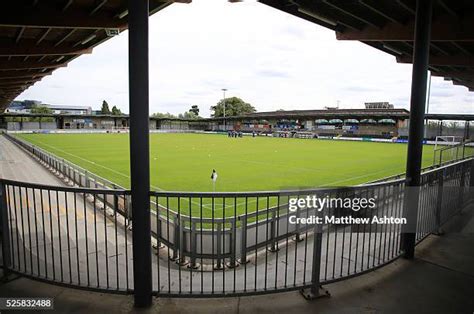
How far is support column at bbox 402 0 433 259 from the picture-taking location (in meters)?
4.37

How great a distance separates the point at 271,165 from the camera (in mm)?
24484

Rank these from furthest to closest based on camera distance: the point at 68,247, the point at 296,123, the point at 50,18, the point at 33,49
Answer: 1. the point at 296,123
2. the point at 33,49
3. the point at 50,18
4. the point at 68,247

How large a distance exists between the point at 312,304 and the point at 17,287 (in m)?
3.68

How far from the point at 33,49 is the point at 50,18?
4.01 metres

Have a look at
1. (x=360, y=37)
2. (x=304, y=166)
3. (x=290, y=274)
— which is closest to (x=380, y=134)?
(x=304, y=166)

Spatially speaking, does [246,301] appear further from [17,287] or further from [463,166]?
[463,166]

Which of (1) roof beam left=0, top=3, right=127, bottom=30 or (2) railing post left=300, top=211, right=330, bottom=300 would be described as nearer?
(2) railing post left=300, top=211, right=330, bottom=300

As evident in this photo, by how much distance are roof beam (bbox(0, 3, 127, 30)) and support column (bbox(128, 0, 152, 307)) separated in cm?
628

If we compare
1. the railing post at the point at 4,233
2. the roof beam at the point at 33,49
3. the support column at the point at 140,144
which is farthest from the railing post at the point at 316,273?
the roof beam at the point at 33,49

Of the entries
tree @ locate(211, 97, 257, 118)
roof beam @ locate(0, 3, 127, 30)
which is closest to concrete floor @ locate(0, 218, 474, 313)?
roof beam @ locate(0, 3, 127, 30)

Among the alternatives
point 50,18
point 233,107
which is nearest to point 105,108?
point 233,107

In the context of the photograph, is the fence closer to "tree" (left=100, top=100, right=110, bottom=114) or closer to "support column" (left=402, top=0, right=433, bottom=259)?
"support column" (left=402, top=0, right=433, bottom=259)

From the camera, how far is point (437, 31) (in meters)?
7.64

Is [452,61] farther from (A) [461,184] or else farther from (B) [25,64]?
(B) [25,64]
